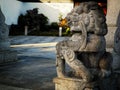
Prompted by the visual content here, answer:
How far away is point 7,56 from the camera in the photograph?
7984 millimetres

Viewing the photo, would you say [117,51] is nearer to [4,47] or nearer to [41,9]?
[4,47]

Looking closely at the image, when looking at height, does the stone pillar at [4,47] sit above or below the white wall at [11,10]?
below

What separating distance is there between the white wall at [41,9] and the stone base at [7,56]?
55.3ft

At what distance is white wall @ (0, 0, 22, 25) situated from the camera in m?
24.2

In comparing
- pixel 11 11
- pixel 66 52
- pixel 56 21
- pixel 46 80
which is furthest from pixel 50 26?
pixel 66 52

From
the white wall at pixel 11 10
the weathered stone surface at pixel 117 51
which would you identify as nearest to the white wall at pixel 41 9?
the white wall at pixel 11 10

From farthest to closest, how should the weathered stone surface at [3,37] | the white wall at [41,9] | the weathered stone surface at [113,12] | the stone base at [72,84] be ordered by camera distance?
1. the white wall at [41,9]
2. the weathered stone surface at [3,37]
3. the weathered stone surface at [113,12]
4. the stone base at [72,84]

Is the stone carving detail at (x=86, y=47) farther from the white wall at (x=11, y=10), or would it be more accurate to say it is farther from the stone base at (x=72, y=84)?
the white wall at (x=11, y=10)

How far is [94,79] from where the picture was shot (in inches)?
163

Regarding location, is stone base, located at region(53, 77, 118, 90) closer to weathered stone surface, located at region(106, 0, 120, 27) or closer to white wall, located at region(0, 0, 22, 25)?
weathered stone surface, located at region(106, 0, 120, 27)

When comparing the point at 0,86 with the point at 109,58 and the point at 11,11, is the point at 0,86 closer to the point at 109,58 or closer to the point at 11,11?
the point at 109,58

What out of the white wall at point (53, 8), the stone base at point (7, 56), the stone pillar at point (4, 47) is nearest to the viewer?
the stone base at point (7, 56)

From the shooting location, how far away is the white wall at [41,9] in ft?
82.4

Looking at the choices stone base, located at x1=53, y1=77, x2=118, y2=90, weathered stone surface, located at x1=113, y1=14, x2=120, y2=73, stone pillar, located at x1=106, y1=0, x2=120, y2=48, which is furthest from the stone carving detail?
stone pillar, located at x1=106, y1=0, x2=120, y2=48
